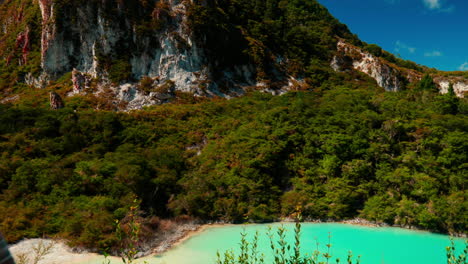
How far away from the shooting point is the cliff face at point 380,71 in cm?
4972

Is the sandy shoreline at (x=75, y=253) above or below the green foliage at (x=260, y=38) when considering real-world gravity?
below

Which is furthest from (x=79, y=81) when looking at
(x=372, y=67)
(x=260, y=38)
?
(x=372, y=67)

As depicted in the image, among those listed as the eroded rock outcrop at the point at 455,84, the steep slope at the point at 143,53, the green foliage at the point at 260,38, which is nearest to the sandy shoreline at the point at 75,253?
the steep slope at the point at 143,53

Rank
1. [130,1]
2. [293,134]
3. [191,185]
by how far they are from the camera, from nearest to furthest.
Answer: [191,185] < [293,134] < [130,1]

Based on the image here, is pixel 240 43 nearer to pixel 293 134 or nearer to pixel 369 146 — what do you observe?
pixel 293 134

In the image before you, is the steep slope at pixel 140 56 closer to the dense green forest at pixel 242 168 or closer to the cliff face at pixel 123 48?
the cliff face at pixel 123 48

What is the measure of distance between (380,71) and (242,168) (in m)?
39.2

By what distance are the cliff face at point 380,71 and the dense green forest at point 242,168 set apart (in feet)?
78.9

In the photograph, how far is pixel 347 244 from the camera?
15.1 meters

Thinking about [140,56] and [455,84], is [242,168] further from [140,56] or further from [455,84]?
[455,84]

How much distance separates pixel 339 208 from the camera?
1917cm

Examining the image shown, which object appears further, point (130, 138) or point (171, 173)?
point (130, 138)

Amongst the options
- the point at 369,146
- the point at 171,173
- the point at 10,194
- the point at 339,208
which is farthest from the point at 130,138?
the point at 369,146

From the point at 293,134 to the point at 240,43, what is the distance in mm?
25208
